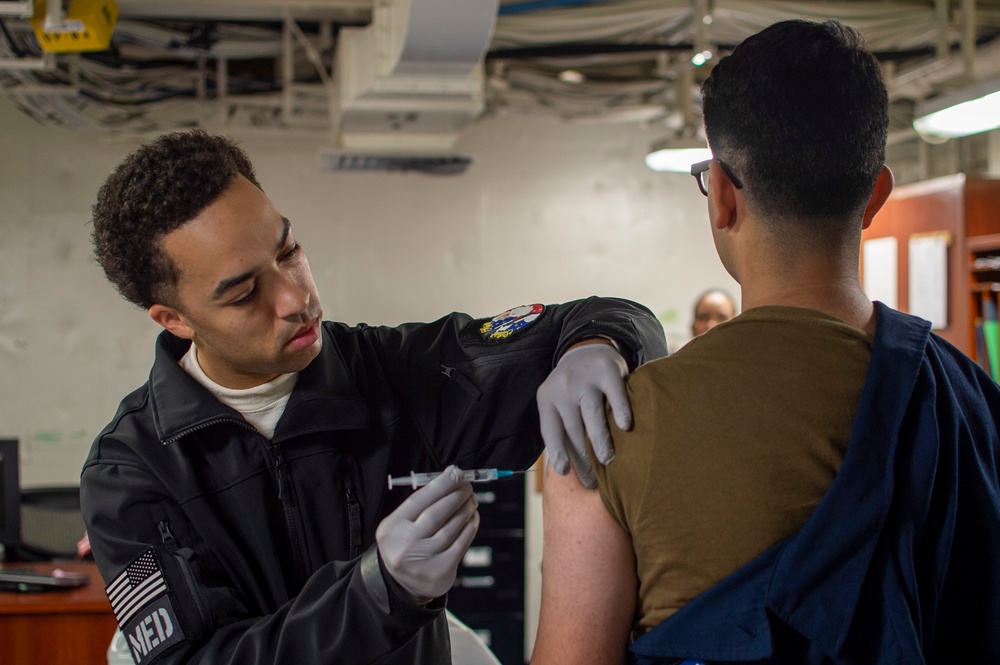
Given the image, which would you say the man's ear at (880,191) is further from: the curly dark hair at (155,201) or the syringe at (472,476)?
the curly dark hair at (155,201)

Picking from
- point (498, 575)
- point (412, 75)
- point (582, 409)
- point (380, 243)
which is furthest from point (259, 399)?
point (380, 243)

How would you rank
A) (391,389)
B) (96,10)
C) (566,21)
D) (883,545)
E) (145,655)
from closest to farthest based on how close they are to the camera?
1. (883,545)
2. (145,655)
3. (391,389)
4. (96,10)
5. (566,21)

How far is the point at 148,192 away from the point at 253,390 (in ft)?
1.12

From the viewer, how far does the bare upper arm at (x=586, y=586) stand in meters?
0.94

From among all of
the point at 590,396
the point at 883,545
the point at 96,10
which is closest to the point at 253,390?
the point at 590,396

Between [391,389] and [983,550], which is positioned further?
[391,389]

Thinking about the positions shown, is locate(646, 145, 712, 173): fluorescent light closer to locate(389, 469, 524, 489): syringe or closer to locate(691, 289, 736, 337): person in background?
locate(691, 289, 736, 337): person in background

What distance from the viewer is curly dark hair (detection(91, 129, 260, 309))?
1229mm

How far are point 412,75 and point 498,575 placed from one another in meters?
2.40

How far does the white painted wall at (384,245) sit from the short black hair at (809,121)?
12.3 feet

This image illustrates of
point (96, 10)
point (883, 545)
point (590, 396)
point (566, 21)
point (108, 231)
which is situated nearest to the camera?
point (883, 545)

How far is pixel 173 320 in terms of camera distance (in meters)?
1.36

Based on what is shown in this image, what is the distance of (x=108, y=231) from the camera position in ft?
4.17

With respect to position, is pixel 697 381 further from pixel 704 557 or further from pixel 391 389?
pixel 391 389
